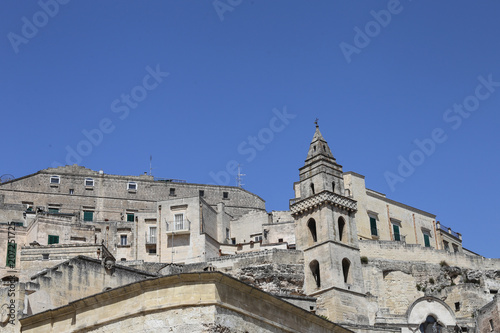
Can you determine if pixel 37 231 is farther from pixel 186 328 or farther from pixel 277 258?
pixel 186 328

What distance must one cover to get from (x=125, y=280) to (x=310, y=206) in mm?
16611

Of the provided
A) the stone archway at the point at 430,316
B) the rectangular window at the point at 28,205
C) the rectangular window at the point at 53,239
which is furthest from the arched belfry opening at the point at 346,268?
the rectangular window at the point at 28,205

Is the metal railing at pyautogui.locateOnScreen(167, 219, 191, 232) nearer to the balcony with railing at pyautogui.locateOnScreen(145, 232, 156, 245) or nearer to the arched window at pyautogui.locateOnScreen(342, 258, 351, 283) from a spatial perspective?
the balcony with railing at pyautogui.locateOnScreen(145, 232, 156, 245)

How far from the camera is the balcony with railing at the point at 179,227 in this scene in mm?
62938

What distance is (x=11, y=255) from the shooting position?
56.5 meters

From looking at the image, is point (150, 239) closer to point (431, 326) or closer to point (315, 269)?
point (315, 269)

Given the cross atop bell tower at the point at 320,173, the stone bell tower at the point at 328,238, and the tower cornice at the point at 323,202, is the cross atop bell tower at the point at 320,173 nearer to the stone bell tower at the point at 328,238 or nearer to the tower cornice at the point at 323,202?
the stone bell tower at the point at 328,238

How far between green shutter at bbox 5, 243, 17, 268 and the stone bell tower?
808 inches

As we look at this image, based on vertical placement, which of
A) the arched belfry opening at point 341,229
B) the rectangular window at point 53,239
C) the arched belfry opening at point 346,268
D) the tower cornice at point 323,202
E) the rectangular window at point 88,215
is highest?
the rectangular window at point 88,215

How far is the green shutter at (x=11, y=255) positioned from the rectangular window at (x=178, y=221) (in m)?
12.7

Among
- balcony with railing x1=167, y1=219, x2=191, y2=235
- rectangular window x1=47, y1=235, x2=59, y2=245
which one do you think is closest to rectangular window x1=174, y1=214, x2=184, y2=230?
balcony with railing x1=167, y1=219, x2=191, y2=235

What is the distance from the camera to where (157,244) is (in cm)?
6309

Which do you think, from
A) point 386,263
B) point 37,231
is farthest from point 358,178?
point 37,231

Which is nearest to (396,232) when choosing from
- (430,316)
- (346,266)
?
(430,316)
